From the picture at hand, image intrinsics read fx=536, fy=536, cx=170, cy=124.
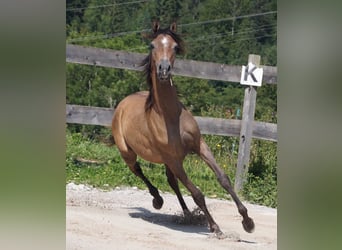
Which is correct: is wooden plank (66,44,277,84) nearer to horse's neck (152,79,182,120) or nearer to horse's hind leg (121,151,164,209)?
horse's neck (152,79,182,120)

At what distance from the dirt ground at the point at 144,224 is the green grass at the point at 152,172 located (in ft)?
0.18

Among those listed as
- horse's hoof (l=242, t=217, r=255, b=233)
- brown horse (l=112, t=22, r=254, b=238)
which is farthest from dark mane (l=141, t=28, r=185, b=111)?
horse's hoof (l=242, t=217, r=255, b=233)

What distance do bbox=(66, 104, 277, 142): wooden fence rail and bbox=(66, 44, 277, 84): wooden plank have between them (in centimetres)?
28

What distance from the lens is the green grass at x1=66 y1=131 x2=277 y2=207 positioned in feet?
10.8

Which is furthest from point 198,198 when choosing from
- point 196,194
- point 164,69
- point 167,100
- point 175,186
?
point 164,69

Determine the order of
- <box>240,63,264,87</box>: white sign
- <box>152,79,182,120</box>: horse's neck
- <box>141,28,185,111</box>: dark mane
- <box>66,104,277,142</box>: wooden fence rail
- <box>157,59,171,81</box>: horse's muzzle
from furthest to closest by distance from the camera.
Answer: <box>240,63,264,87</box>: white sign, <box>66,104,277,142</box>: wooden fence rail, <box>152,79,182,120</box>: horse's neck, <box>141,28,185,111</box>: dark mane, <box>157,59,171,81</box>: horse's muzzle

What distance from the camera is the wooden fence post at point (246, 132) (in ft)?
11.5

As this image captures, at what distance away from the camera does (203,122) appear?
137 inches

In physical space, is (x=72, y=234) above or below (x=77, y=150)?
below
